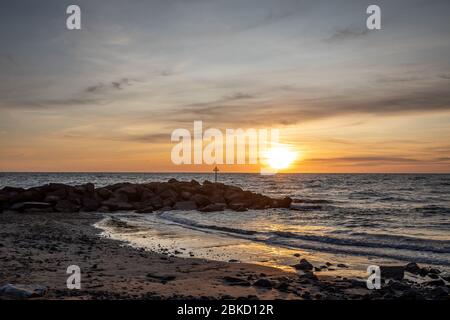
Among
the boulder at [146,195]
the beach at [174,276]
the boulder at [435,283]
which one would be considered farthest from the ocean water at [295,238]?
the boulder at [146,195]

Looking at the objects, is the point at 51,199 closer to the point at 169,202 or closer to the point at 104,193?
the point at 104,193

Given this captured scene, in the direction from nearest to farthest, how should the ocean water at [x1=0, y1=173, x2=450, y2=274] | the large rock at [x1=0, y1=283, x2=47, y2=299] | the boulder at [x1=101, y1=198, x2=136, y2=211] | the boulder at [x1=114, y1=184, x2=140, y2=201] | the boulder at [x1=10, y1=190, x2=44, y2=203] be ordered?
1. the large rock at [x1=0, y1=283, x2=47, y2=299]
2. the ocean water at [x1=0, y1=173, x2=450, y2=274]
3. the boulder at [x1=10, y1=190, x2=44, y2=203]
4. the boulder at [x1=101, y1=198, x2=136, y2=211]
5. the boulder at [x1=114, y1=184, x2=140, y2=201]

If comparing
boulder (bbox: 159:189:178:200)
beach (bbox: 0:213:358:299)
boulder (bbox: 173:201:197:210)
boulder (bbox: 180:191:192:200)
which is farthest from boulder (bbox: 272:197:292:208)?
beach (bbox: 0:213:358:299)

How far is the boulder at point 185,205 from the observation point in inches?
1312

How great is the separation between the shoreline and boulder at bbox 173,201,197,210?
61.7ft

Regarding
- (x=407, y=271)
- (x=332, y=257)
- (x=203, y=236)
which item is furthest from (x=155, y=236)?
(x=407, y=271)

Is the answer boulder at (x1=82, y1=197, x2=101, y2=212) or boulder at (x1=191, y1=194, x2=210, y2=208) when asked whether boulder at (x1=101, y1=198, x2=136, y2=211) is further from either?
boulder at (x1=191, y1=194, x2=210, y2=208)

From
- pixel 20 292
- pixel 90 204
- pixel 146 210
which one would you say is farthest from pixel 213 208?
pixel 20 292

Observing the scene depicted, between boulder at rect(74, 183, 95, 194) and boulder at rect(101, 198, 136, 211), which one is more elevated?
boulder at rect(74, 183, 95, 194)

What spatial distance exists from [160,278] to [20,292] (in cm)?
343

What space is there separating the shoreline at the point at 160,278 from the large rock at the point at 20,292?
0.41 ft

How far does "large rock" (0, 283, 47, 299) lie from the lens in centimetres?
745

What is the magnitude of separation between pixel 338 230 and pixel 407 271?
31.9ft

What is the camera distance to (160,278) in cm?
1020
